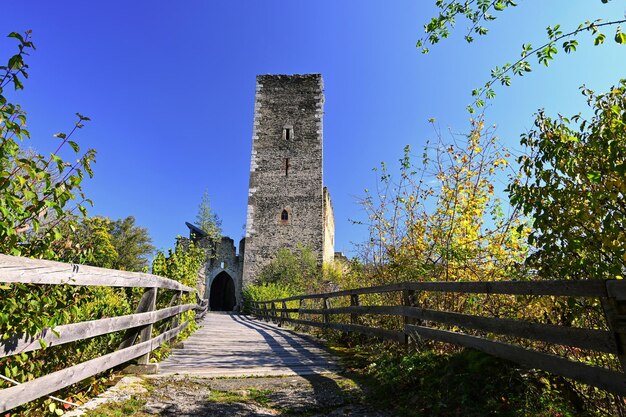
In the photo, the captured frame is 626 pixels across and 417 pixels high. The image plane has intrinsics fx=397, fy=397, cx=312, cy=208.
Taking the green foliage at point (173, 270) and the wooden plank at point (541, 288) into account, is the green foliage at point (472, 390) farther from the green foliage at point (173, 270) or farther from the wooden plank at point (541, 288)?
the green foliage at point (173, 270)

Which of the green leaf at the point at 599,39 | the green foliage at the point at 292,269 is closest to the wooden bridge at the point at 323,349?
the green leaf at the point at 599,39

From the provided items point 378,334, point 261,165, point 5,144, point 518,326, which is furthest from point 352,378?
point 261,165

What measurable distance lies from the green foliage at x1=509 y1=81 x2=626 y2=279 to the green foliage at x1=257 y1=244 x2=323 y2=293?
18253 mm

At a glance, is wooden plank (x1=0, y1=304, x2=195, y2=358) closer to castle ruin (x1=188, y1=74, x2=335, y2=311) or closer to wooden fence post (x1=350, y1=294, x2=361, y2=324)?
wooden fence post (x1=350, y1=294, x2=361, y2=324)

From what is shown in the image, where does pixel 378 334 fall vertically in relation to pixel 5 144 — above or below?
below

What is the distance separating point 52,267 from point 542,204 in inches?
119

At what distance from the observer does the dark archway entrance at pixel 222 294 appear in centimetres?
2973

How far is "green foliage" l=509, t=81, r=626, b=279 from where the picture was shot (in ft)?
7.49

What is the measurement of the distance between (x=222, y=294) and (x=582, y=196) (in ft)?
99.3

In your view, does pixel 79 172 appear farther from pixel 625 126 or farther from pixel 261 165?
pixel 261 165

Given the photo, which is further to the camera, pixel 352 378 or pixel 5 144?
pixel 352 378

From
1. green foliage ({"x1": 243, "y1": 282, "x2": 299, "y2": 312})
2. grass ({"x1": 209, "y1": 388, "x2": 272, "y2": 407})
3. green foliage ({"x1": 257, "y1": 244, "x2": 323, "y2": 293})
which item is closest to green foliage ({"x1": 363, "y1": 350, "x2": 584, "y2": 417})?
grass ({"x1": 209, "y1": 388, "x2": 272, "y2": 407})

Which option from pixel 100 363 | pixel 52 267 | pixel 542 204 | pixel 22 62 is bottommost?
pixel 100 363

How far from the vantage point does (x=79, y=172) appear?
2.33 meters
